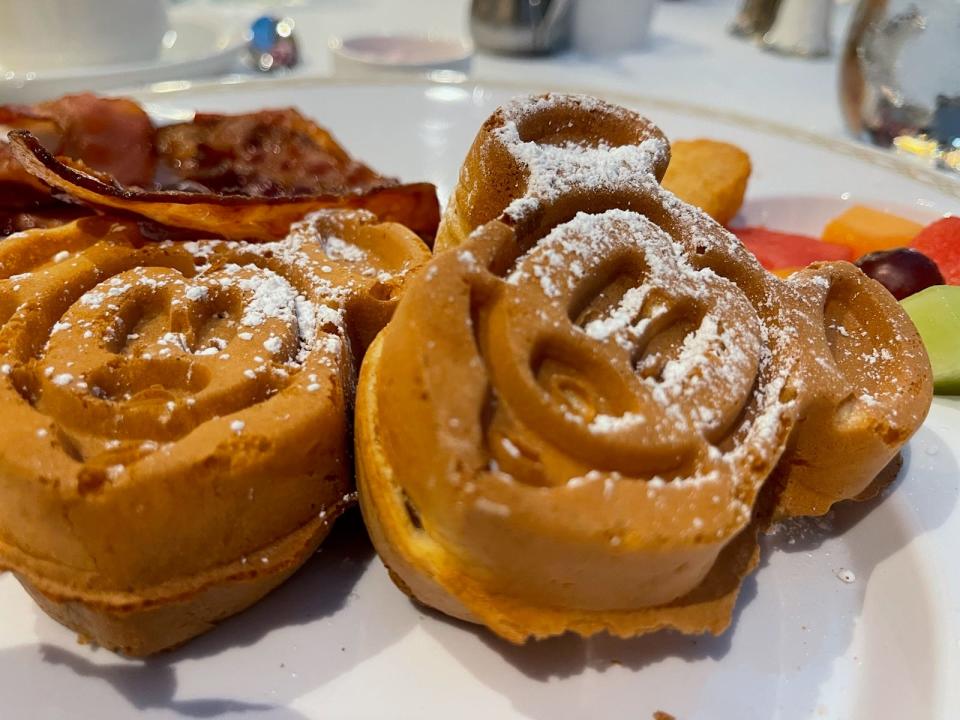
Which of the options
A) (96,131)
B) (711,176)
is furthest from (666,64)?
(96,131)

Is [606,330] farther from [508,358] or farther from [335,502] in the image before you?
[335,502]

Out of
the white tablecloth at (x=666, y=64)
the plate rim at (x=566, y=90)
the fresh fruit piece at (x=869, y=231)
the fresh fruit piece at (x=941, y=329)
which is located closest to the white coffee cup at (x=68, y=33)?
the plate rim at (x=566, y=90)

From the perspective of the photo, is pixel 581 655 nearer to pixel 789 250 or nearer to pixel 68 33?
pixel 789 250

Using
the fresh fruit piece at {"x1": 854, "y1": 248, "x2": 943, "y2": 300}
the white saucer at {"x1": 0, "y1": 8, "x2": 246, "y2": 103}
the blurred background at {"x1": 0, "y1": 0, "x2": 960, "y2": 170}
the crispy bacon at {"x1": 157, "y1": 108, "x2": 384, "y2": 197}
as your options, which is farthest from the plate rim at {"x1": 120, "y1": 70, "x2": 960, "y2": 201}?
the fresh fruit piece at {"x1": 854, "y1": 248, "x2": 943, "y2": 300}

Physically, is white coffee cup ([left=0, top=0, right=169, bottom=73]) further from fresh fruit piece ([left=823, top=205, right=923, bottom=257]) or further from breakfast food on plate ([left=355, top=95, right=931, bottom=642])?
fresh fruit piece ([left=823, top=205, right=923, bottom=257])

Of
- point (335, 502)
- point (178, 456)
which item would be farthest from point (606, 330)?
point (178, 456)
